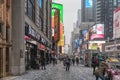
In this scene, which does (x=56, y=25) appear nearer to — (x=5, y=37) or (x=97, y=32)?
(x=97, y=32)

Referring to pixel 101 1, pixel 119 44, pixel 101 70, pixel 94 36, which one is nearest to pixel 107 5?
pixel 101 1

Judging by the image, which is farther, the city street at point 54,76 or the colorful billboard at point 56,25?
the colorful billboard at point 56,25

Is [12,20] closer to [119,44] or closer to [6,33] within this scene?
[6,33]

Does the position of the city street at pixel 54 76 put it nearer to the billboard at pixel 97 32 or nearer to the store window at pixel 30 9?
the store window at pixel 30 9

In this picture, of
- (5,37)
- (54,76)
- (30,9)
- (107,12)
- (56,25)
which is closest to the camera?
(5,37)

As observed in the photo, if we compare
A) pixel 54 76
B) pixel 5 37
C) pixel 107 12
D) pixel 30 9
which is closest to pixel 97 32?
pixel 107 12

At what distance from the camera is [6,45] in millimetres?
33031

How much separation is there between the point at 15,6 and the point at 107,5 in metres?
166

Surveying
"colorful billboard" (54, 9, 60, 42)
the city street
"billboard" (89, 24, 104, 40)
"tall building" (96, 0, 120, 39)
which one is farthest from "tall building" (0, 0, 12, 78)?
"tall building" (96, 0, 120, 39)

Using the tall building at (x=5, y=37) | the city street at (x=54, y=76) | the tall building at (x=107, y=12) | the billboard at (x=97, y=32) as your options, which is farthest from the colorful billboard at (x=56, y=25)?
the tall building at (x=5, y=37)

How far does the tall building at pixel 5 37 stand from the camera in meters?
31.2

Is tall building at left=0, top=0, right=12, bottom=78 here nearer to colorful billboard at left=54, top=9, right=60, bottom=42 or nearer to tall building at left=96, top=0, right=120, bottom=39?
colorful billboard at left=54, top=9, right=60, bottom=42

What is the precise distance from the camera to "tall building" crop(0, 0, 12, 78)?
31.2 meters

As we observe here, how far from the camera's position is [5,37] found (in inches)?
1280
